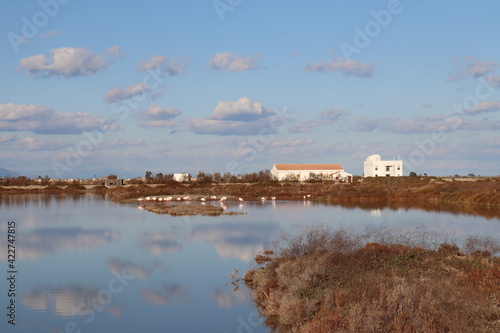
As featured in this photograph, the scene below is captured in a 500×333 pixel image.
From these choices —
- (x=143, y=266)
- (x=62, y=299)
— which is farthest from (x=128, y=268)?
(x=62, y=299)

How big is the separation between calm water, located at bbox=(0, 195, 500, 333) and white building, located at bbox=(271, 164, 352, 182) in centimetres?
6905

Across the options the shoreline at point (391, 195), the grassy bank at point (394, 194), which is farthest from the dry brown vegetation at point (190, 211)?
the grassy bank at point (394, 194)

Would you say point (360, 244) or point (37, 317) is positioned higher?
point (360, 244)

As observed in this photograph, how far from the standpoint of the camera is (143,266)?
20.5 meters

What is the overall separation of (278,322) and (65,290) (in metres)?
7.39

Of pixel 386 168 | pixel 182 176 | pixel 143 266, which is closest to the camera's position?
pixel 143 266

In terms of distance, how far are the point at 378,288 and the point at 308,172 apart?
335ft

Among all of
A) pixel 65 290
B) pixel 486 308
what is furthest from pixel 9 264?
pixel 486 308

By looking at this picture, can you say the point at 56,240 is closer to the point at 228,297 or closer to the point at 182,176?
the point at 228,297

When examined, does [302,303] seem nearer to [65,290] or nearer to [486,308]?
[486,308]

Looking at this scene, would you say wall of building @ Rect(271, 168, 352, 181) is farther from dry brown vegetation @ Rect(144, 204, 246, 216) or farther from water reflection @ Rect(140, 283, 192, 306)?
water reflection @ Rect(140, 283, 192, 306)

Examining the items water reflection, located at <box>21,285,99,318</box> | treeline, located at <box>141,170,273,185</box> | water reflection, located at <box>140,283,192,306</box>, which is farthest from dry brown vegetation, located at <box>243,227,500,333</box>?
treeline, located at <box>141,170,273,185</box>

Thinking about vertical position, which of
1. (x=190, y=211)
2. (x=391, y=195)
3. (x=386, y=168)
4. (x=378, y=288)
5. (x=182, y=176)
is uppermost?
(x=386, y=168)

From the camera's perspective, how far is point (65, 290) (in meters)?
16.6
